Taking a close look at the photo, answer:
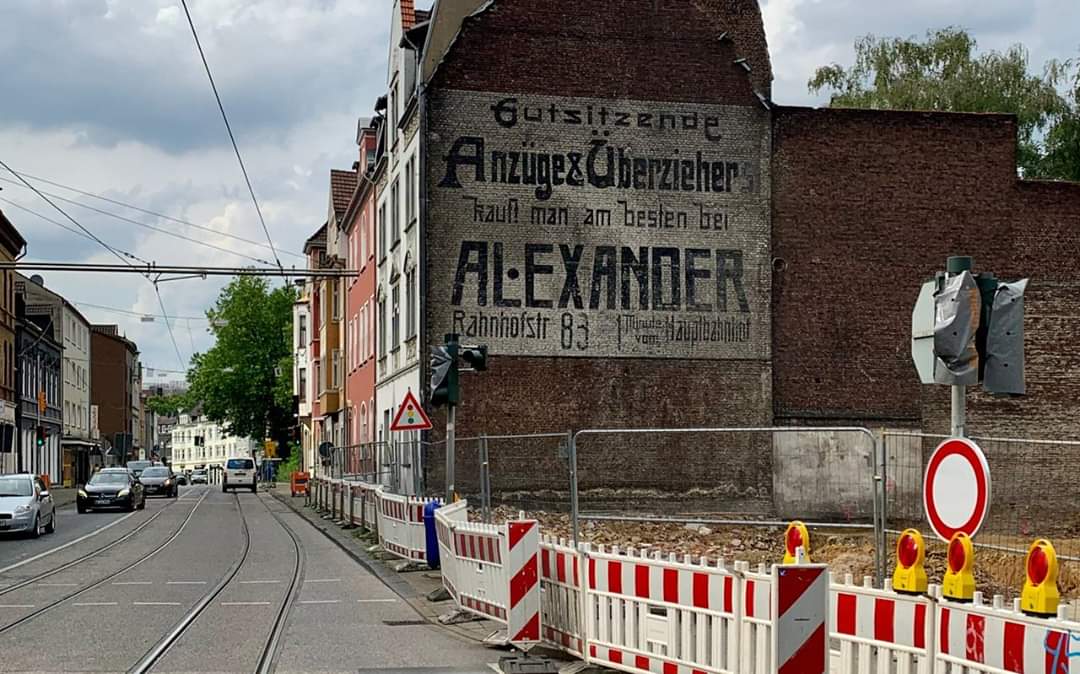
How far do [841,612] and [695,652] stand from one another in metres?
1.60

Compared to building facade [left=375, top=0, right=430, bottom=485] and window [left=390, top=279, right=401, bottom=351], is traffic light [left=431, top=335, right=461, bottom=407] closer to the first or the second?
building facade [left=375, top=0, right=430, bottom=485]

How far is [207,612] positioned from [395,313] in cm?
2424

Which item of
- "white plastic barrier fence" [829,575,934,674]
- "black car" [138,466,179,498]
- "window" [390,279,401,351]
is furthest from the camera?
"black car" [138,466,179,498]

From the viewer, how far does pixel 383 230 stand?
44844 millimetres

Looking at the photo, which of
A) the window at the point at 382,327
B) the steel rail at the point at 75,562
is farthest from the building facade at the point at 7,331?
the steel rail at the point at 75,562

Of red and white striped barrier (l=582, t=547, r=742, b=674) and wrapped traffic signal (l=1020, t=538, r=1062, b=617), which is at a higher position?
wrapped traffic signal (l=1020, t=538, r=1062, b=617)

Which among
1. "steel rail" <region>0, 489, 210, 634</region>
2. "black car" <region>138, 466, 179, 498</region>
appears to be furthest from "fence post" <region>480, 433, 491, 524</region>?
"black car" <region>138, 466, 179, 498</region>

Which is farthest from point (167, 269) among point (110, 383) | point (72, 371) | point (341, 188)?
point (110, 383)

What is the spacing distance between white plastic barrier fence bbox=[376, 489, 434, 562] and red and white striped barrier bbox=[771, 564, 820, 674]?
44.7 ft

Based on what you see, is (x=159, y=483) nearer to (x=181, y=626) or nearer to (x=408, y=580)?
(x=408, y=580)

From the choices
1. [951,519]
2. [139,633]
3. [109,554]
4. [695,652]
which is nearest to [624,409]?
[109,554]

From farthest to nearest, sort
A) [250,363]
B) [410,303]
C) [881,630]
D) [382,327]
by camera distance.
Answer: [250,363]
[382,327]
[410,303]
[881,630]

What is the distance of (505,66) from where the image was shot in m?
33.9

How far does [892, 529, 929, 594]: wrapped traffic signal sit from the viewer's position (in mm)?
8164
